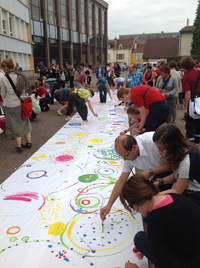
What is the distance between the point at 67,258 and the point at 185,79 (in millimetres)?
2973

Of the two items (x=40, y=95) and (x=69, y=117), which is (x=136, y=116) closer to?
(x=69, y=117)

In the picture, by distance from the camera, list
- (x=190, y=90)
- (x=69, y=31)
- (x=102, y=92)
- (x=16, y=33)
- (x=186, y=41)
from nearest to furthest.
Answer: (x=190, y=90)
(x=102, y=92)
(x=16, y=33)
(x=69, y=31)
(x=186, y=41)

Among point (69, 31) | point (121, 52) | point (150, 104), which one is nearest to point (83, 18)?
point (69, 31)

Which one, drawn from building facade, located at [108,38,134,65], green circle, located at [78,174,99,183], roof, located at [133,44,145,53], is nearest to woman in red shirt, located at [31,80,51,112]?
green circle, located at [78,174,99,183]

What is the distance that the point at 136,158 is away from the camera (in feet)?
6.32

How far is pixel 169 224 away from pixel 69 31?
29878mm

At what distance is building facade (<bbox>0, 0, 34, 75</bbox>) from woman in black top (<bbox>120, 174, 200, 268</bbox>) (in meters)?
15.8

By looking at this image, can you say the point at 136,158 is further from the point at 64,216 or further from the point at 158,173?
the point at 64,216

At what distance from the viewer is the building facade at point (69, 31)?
22297 mm

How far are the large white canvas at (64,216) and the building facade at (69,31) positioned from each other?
766 inches

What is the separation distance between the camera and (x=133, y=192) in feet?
4.03

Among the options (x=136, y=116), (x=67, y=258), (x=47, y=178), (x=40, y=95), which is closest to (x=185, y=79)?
(x=136, y=116)

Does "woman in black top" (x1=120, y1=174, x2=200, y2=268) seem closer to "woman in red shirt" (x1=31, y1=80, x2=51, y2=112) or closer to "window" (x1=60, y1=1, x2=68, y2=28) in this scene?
"woman in red shirt" (x1=31, y1=80, x2=51, y2=112)

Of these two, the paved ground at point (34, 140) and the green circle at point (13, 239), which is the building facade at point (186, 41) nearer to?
the paved ground at point (34, 140)
